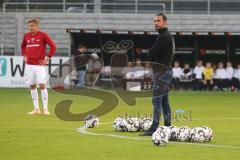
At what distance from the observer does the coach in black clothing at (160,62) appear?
49.2ft

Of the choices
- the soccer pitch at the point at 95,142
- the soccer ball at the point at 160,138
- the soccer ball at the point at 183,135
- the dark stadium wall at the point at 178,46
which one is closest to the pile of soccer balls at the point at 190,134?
the soccer ball at the point at 183,135

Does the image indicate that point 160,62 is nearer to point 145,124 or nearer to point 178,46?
point 145,124

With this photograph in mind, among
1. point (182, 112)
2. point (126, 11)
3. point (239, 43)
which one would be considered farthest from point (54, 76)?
point (182, 112)

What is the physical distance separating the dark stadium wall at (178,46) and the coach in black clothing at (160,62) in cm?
2713

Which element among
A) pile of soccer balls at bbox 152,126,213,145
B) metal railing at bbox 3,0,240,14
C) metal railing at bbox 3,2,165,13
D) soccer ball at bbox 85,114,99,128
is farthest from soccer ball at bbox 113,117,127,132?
metal railing at bbox 3,0,240,14

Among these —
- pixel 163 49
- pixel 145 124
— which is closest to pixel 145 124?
pixel 145 124

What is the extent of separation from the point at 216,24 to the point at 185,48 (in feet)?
8.01

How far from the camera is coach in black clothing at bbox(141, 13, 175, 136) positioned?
49.2ft

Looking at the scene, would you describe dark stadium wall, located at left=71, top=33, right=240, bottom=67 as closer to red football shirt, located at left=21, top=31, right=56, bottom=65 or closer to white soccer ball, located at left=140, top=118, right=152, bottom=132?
red football shirt, located at left=21, top=31, right=56, bottom=65

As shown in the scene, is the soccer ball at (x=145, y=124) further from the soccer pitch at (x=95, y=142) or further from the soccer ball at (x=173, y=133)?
the soccer ball at (x=173, y=133)

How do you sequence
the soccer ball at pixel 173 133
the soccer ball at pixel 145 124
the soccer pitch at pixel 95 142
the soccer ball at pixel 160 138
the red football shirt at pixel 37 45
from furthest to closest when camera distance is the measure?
1. the red football shirt at pixel 37 45
2. the soccer ball at pixel 145 124
3. the soccer ball at pixel 173 133
4. the soccer ball at pixel 160 138
5. the soccer pitch at pixel 95 142

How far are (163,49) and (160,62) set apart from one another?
28cm

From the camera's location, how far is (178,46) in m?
43.2

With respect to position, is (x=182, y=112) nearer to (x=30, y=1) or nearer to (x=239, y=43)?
(x=239, y=43)
